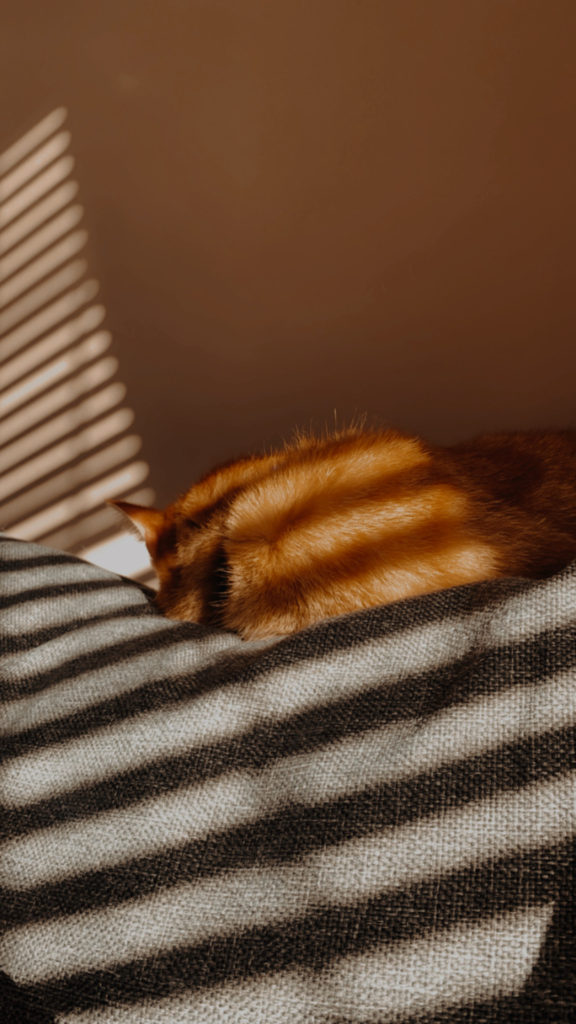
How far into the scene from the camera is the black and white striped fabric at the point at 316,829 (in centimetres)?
50

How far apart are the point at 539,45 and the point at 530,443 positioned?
0.63 metres

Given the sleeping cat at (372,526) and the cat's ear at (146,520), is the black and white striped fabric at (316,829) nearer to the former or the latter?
the sleeping cat at (372,526)

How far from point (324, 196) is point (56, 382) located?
0.76 m

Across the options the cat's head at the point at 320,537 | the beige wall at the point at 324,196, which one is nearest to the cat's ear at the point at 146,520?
the cat's head at the point at 320,537

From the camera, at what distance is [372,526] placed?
846mm

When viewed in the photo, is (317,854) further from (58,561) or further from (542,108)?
(542,108)

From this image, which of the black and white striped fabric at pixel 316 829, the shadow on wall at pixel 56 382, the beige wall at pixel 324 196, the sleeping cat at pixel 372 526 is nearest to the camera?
the black and white striped fabric at pixel 316 829

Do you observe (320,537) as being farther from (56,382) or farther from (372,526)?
(56,382)

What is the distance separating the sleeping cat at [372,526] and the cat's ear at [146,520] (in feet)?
0.58

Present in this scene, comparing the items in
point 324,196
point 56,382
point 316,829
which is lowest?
point 316,829

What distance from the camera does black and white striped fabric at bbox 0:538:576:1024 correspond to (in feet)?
1.63

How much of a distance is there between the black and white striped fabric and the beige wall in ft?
2.50

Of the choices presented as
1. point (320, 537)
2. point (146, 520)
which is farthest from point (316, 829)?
point (146, 520)

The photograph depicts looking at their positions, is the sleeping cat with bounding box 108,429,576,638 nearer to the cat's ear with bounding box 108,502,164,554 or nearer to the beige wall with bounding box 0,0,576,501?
the cat's ear with bounding box 108,502,164,554
